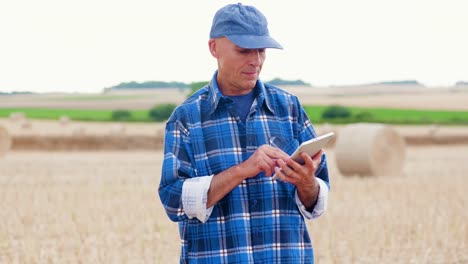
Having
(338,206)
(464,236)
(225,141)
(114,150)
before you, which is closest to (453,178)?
(338,206)

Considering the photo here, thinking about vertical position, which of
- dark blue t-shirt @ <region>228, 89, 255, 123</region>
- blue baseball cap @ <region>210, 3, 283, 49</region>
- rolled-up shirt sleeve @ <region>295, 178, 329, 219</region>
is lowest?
rolled-up shirt sleeve @ <region>295, 178, 329, 219</region>

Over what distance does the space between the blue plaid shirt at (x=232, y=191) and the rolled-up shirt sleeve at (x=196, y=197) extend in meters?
0.02

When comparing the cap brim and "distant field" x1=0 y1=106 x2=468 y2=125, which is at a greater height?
the cap brim

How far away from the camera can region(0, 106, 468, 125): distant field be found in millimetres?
39375

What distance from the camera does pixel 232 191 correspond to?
340 centimetres

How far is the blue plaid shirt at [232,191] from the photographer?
3393 mm

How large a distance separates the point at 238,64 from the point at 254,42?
4.5 inches

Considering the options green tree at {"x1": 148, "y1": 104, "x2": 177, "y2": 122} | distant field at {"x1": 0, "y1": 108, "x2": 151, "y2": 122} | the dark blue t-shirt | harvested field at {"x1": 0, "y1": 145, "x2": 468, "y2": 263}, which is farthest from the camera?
green tree at {"x1": 148, "y1": 104, "x2": 177, "y2": 122}

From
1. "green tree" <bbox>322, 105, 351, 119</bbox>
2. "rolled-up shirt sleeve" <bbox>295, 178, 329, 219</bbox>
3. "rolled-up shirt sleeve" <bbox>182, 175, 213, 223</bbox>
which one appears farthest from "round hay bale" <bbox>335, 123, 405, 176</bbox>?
"green tree" <bbox>322, 105, 351, 119</bbox>

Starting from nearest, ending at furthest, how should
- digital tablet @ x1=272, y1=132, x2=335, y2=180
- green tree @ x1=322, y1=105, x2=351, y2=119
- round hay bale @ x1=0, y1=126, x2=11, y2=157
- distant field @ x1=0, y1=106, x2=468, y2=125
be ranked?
digital tablet @ x1=272, y1=132, x2=335, y2=180
round hay bale @ x1=0, y1=126, x2=11, y2=157
distant field @ x1=0, y1=106, x2=468, y2=125
green tree @ x1=322, y1=105, x2=351, y2=119

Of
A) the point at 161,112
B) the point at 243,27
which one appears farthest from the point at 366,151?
the point at 161,112

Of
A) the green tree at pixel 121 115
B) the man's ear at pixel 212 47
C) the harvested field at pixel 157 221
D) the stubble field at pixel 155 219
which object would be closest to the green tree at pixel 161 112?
the green tree at pixel 121 115

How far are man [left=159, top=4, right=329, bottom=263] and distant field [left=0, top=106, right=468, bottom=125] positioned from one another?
35.6m

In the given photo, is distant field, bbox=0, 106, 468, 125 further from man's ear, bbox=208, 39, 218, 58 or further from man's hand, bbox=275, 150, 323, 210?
man's hand, bbox=275, 150, 323, 210
